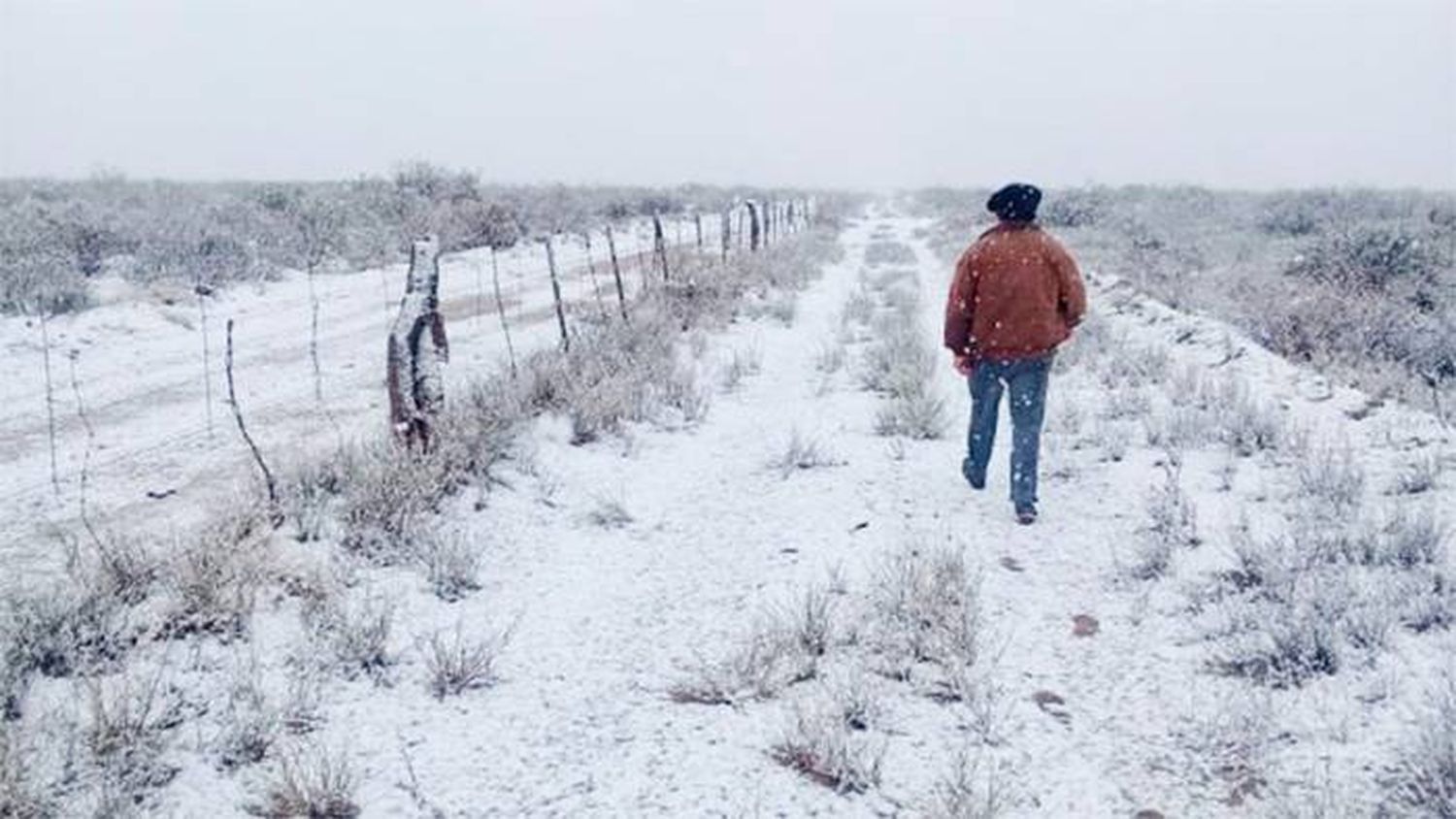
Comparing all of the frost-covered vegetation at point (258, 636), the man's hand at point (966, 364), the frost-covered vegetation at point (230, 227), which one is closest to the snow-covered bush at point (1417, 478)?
the man's hand at point (966, 364)

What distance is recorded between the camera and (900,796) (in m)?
3.88

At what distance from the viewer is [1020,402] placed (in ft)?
22.5

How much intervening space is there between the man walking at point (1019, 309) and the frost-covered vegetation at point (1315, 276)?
4.09 meters

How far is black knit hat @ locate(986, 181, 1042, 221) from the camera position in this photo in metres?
6.70

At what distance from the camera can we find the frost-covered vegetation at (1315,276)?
11.4 meters

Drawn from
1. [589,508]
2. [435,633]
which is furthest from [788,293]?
[435,633]

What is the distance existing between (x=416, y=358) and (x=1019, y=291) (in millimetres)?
3825

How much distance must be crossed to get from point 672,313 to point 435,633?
934 centimetres

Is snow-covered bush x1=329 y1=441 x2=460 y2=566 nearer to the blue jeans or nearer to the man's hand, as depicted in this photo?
the man's hand

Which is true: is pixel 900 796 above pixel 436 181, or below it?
below

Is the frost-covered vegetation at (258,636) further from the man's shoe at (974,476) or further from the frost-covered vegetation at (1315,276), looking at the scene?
the frost-covered vegetation at (1315,276)

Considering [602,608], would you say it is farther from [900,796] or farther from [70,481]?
[70,481]

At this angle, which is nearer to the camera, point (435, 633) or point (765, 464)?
point (435, 633)

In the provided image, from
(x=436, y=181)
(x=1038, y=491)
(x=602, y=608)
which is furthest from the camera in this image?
(x=436, y=181)
